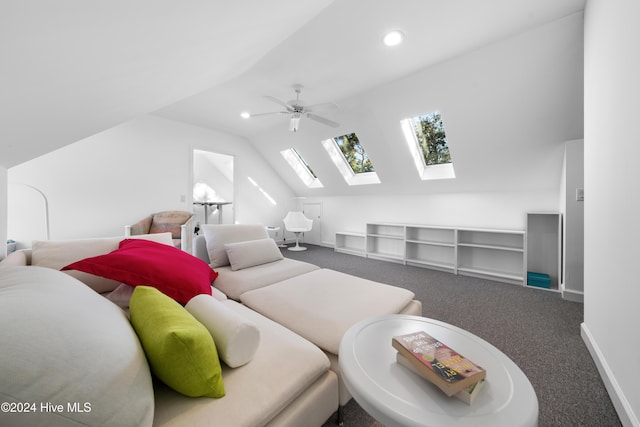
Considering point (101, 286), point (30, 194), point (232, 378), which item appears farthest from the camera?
point (30, 194)

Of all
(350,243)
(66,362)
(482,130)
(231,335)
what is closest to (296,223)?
(350,243)

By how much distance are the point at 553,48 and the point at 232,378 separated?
11.4ft

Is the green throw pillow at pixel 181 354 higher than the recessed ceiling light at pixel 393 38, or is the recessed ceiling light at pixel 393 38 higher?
the recessed ceiling light at pixel 393 38

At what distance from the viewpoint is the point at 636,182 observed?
111 cm

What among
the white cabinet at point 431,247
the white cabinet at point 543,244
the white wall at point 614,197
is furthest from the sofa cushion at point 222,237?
the white cabinet at point 543,244

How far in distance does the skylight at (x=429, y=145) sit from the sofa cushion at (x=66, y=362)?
381 centimetres

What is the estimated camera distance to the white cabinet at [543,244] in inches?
127

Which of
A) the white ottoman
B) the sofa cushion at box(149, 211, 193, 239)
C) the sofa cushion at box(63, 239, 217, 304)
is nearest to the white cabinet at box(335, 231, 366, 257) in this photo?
the sofa cushion at box(149, 211, 193, 239)

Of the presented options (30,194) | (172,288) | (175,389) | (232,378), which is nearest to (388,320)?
(232,378)

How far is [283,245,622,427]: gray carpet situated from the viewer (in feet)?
4.08

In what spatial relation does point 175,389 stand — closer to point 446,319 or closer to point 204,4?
point 204,4

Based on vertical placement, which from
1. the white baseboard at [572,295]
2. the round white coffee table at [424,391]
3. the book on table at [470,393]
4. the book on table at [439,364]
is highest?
the book on table at [439,364]

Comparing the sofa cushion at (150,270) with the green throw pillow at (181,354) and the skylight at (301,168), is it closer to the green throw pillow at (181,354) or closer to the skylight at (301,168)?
the green throw pillow at (181,354)

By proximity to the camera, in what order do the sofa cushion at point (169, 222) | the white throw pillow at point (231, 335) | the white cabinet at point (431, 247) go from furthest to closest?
the white cabinet at point (431, 247) < the sofa cushion at point (169, 222) < the white throw pillow at point (231, 335)
